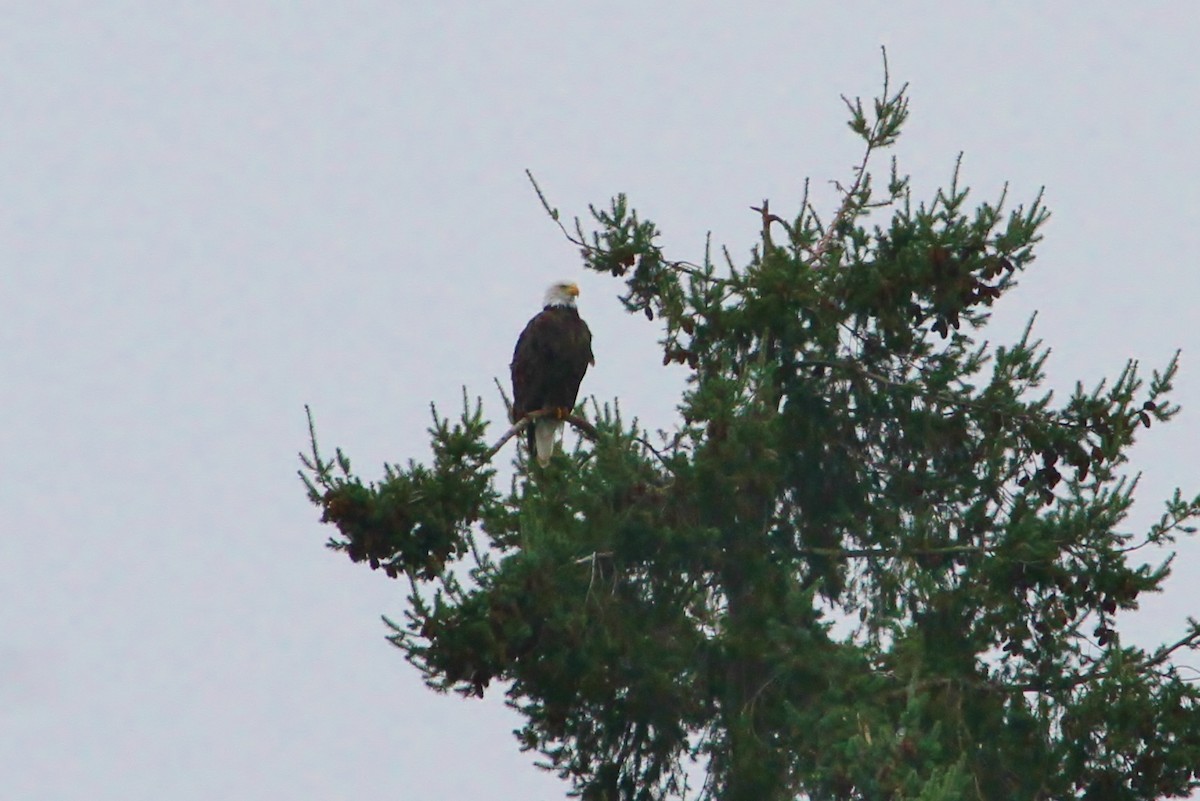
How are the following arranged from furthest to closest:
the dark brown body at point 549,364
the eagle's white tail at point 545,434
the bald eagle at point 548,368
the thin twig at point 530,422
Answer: the dark brown body at point 549,364 < the bald eagle at point 548,368 < the eagle's white tail at point 545,434 < the thin twig at point 530,422

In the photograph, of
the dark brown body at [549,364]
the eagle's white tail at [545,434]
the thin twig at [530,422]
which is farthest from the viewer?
the dark brown body at [549,364]

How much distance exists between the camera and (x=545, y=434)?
12430 mm

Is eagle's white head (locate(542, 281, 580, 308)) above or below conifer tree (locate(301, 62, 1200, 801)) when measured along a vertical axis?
above

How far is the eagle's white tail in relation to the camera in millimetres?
12375

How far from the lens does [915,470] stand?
454 inches

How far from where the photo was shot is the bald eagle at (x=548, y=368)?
1254cm

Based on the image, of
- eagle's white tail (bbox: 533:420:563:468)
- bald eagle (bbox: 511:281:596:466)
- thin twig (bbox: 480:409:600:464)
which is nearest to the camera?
thin twig (bbox: 480:409:600:464)

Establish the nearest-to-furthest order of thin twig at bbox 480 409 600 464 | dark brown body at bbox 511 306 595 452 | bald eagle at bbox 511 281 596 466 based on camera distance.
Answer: thin twig at bbox 480 409 600 464 → bald eagle at bbox 511 281 596 466 → dark brown body at bbox 511 306 595 452

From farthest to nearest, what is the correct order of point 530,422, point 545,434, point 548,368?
1. point 548,368
2. point 545,434
3. point 530,422

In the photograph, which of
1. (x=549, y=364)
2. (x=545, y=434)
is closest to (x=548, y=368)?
(x=549, y=364)

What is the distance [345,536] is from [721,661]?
2527 millimetres

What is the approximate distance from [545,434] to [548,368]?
0.50m

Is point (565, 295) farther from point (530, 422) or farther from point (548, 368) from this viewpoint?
point (530, 422)

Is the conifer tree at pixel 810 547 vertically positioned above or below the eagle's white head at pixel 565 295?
below
